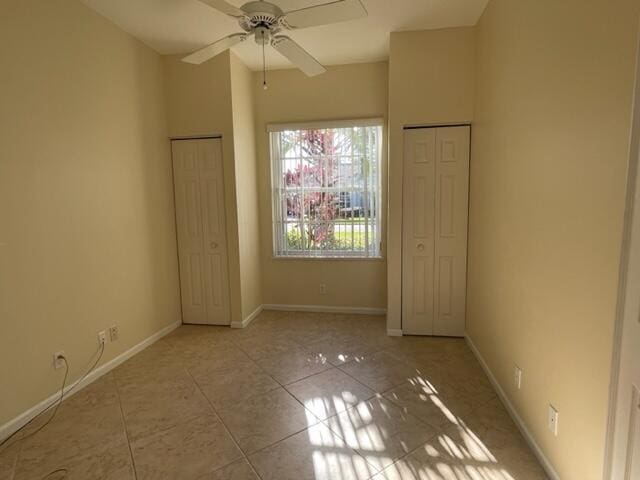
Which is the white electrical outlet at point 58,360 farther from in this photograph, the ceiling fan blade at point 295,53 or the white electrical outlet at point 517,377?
the white electrical outlet at point 517,377

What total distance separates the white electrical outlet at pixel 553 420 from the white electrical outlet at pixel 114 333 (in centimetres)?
317

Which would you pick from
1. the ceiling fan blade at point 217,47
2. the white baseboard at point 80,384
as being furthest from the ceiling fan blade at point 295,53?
the white baseboard at point 80,384

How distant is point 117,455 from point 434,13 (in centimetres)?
383

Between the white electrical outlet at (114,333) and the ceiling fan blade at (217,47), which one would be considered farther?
the white electrical outlet at (114,333)

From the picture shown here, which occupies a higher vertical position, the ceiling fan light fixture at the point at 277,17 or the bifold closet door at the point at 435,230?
the ceiling fan light fixture at the point at 277,17

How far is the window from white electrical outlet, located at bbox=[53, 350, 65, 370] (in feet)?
7.68

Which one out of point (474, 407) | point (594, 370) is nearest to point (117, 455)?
point (474, 407)

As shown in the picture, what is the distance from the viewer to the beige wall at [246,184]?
11.6ft

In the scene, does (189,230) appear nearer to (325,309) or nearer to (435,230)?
(325,309)

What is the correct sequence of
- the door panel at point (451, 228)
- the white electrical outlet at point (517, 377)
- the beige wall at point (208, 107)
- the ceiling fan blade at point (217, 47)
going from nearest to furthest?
the white electrical outlet at point (517, 377)
the ceiling fan blade at point (217, 47)
the door panel at point (451, 228)
the beige wall at point (208, 107)

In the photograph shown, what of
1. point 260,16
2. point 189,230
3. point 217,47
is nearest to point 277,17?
point 260,16

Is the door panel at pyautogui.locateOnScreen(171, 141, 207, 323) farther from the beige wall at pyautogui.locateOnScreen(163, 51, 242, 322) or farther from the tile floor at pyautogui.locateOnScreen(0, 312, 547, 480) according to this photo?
the tile floor at pyautogui.locateOnScreen(0, 312, 547, 480)

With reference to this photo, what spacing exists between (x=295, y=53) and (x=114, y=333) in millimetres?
2722

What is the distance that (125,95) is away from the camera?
9.78 ft
